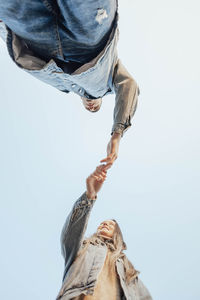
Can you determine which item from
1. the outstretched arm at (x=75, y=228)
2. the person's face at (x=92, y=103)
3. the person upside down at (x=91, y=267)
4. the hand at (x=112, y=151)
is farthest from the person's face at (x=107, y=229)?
the hand at (x=112, y=151)

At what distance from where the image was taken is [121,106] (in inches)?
67.3

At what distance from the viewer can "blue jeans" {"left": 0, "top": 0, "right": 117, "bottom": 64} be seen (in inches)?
45.0

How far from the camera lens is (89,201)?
2125mm

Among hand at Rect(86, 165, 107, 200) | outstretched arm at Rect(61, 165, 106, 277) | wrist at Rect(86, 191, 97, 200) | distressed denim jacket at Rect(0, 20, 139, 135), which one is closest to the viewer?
distressed denim jacket at Rect(0, 20, 139, 135)

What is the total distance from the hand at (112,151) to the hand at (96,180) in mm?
47

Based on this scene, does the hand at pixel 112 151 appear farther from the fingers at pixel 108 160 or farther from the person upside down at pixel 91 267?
the person upside down at pixel 91 267

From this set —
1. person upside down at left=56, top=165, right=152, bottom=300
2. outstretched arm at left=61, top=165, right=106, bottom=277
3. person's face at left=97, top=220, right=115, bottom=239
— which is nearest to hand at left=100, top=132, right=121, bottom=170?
person upside down at left=56, top=165, right=152, bottom=300

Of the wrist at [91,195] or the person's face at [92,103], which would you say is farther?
the person's face at [92,103]

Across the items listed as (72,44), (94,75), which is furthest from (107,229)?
(72,44)

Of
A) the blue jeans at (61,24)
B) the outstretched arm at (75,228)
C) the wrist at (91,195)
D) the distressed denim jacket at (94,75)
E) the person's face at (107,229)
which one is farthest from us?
the person's face at (107,229)

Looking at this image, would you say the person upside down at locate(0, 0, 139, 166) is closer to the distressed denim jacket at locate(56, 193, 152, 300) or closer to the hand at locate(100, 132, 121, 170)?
the hand at locate(100, 132, 121, 170)

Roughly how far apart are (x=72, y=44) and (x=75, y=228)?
4.97ft

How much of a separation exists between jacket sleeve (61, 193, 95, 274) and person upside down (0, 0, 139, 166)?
31.2 inches

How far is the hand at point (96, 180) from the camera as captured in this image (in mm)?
1549
